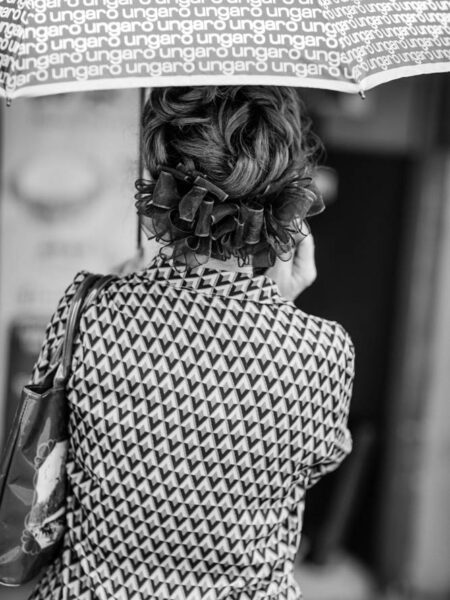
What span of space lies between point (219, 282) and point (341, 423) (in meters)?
0.40

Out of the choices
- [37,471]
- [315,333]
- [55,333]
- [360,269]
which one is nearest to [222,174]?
[315,333]

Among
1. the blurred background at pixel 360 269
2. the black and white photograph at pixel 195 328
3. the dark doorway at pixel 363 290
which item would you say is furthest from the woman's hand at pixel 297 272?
the dark doorway at pixel 363 290

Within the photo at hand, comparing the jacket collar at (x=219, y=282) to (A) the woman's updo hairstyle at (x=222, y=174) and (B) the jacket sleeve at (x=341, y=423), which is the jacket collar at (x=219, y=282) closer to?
(A) the woman's updo hairstyle at (x=222, y=174)

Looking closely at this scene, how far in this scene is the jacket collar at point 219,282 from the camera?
1738 millimetres

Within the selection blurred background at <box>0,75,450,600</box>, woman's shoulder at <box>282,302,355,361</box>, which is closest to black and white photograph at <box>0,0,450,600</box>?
woman's shoulder at <box>282,302,355,361</box>

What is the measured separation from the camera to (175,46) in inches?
61.6

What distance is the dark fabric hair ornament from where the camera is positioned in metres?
1.65

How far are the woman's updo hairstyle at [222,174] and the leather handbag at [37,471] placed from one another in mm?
219

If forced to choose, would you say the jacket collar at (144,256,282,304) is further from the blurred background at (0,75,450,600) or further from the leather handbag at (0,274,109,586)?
the blurred background at (0,75,450,600)

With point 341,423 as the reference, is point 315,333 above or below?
above

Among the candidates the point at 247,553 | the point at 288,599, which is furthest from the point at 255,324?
the point at 288,599

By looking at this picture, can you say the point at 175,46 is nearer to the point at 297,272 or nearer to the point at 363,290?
the point at 297,272

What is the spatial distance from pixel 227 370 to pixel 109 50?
2.05ft

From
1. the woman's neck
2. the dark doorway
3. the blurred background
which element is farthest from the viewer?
the dark doorway
